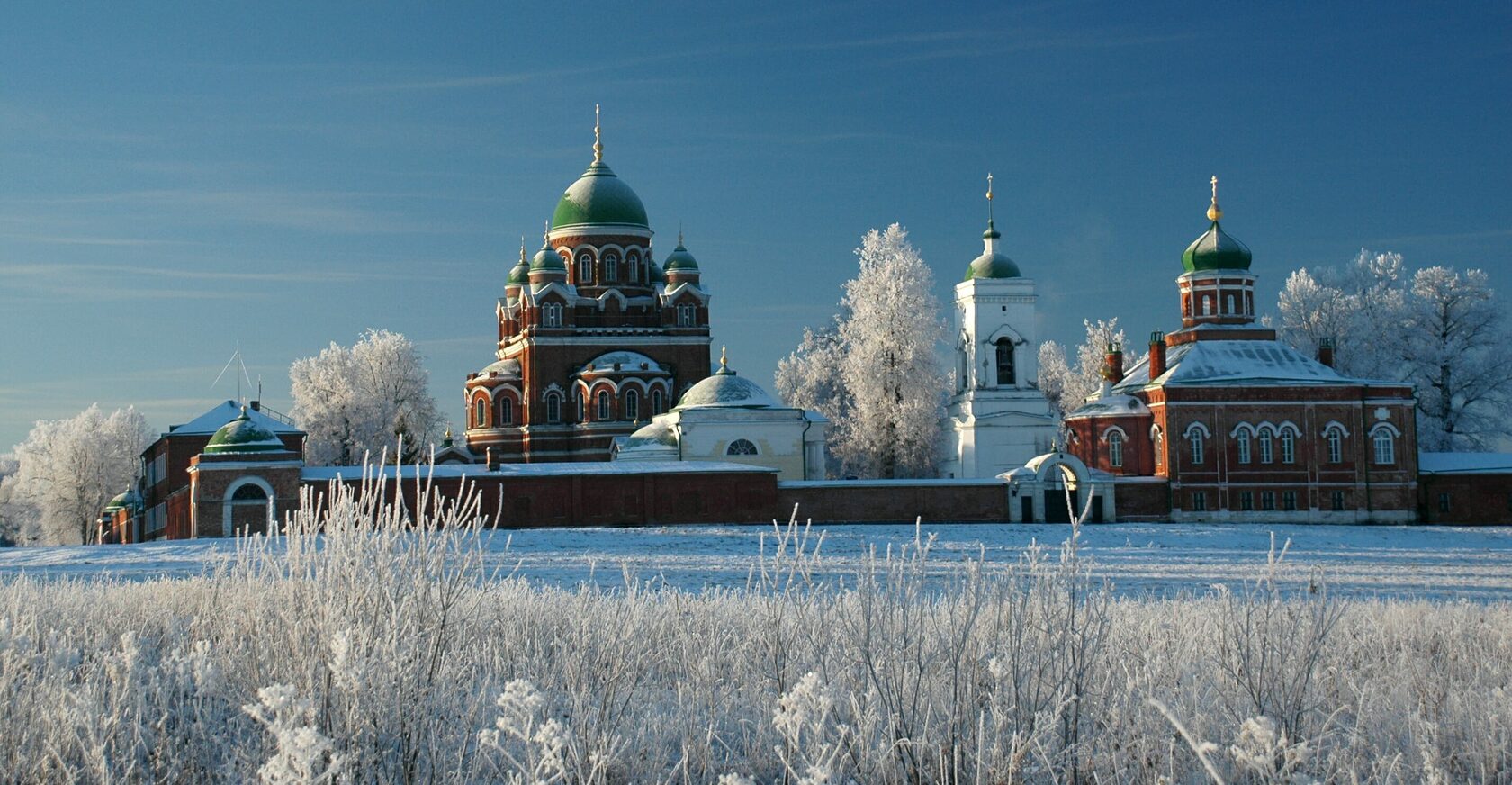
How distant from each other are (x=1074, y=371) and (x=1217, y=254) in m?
20.0

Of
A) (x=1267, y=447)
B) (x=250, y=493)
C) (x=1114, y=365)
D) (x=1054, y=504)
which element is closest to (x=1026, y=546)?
(x=1054, y=504)

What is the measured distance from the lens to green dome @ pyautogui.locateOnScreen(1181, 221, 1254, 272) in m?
43.2

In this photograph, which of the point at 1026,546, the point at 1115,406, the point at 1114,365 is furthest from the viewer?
the point at 1114,365

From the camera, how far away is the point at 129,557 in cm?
2356

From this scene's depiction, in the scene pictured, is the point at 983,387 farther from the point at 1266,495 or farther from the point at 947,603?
the point at 947,603

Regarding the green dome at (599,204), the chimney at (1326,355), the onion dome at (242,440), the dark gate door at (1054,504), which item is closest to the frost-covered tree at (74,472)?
the green dome at (599,204)

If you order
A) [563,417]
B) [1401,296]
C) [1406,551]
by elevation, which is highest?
[1401,296]

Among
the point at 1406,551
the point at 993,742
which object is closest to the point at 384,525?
the point at 993,742

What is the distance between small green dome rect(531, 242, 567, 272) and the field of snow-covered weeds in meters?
39.3

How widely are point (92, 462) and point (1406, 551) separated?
4882 cm

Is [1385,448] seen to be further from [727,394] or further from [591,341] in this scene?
[591,341]

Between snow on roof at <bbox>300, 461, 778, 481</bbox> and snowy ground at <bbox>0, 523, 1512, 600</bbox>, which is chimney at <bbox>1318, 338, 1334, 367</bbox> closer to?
snowy ground at <bbox>0, 523, 1512, 600</bbox>

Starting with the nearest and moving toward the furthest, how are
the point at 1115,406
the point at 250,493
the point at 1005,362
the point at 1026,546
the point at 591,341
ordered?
1. the point at 1026,546
2. the point at 250,493
3. the point at 1115,406
4. the point at 1005,362
5. the point at 591,341

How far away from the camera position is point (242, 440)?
3039cm
